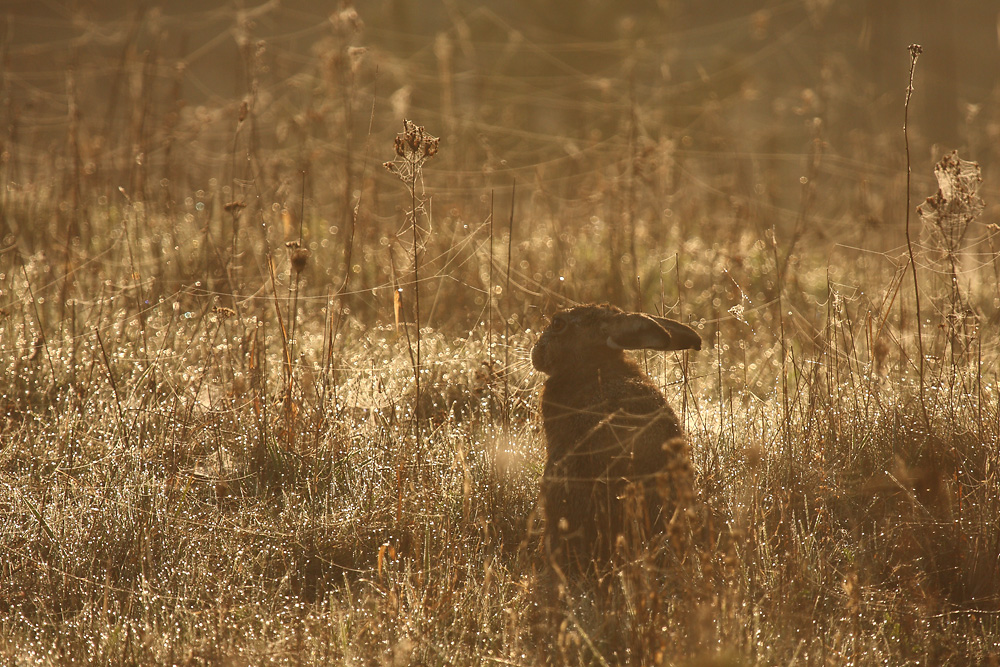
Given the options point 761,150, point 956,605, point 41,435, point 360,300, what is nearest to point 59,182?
point 360,300

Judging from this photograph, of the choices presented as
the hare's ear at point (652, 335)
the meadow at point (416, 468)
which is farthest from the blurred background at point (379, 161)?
the hare's ear at point (652, 335)

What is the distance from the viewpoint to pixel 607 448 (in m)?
2.71

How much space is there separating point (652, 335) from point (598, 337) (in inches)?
11.9

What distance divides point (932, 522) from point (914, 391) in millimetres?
764

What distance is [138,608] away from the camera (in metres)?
2.39

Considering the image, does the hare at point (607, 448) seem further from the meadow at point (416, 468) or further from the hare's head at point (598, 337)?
the meadow at point (416, 468)

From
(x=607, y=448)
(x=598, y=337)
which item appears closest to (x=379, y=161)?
(x=598, y=337)

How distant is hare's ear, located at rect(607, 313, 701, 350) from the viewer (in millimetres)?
2887

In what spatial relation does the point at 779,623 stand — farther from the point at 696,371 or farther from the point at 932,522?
the point at 696,371

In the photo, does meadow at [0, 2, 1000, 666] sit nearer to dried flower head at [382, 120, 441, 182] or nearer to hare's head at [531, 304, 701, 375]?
dried flower head at [382, 120, 441, 182]

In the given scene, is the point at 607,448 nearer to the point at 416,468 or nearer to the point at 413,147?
the point at 416,468

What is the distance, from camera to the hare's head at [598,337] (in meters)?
2.91

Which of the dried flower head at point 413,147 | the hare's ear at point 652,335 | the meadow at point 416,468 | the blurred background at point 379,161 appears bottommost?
the meadow at point 416,468

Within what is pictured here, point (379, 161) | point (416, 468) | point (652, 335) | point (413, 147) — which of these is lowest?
point (416, 468)
